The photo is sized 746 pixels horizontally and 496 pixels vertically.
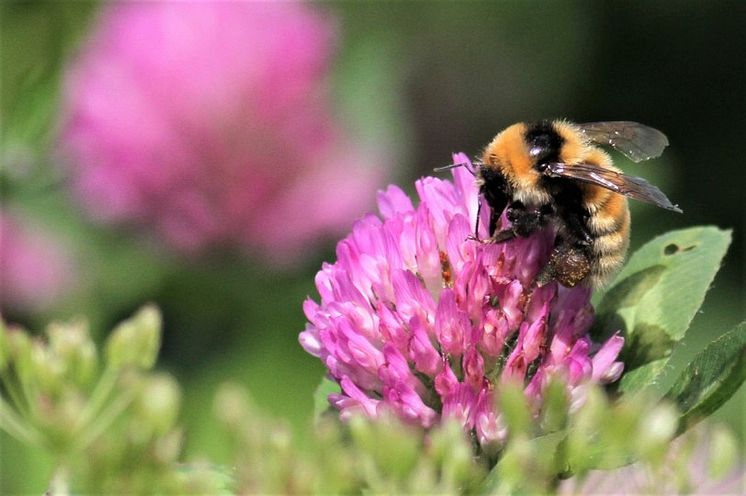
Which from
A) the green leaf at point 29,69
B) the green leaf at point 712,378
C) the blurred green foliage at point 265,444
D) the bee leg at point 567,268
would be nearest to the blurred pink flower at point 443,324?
the bee leg at point 567,268

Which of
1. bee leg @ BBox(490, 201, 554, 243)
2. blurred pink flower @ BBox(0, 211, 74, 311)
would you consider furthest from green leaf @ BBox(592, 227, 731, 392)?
blurred pink flower @ BBox(0, 211, 74, 311)

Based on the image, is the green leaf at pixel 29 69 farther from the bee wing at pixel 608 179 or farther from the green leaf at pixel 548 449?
the green leaf at pixel 548 449

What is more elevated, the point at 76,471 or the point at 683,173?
the point at 683,173

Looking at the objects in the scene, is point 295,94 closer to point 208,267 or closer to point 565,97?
point 208,267

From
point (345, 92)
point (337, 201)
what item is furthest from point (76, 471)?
point (345, 92)

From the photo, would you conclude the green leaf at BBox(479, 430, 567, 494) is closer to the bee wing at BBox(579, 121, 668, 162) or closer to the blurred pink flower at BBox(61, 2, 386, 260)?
the bee wing at BBox(579, 121, 668, 162)
